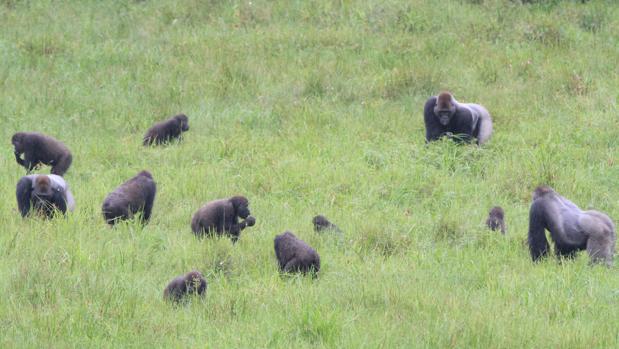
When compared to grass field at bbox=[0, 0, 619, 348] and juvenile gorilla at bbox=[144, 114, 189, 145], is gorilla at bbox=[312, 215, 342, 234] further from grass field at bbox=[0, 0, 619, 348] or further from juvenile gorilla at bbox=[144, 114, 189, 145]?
juvenile gorilla at bbox=[144, 114, 189, 145]

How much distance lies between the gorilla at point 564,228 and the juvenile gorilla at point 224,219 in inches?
99.2

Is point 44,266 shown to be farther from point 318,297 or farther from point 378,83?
point 378,83

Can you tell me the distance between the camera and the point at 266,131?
13.1 meters

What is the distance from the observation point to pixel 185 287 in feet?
24.0

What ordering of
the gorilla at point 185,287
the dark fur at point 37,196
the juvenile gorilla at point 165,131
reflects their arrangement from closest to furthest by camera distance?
the gorilla at point 185,287 → the dark fur at point 37,196 → the juvenile gorilla at point 165,131

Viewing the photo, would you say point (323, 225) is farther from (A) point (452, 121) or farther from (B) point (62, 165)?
(A) point (452, 121)

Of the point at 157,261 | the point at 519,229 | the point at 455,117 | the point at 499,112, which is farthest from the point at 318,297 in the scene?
the point at 499,112

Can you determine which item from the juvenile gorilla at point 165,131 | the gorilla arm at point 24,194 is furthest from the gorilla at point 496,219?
the juvenile gorilla at point 165,131

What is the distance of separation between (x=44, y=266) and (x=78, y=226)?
5.19 feet

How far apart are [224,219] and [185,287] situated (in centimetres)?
177

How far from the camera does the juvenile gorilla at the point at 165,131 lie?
41.5 feet

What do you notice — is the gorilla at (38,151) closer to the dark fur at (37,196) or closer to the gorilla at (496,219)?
the dark fur at (37,196)

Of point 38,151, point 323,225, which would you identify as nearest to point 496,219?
point 323,225

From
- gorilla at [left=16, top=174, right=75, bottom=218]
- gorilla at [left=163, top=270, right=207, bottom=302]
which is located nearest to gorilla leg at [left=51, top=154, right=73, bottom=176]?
gorilla at [left=16, top=174, right=75, bottom=218]
